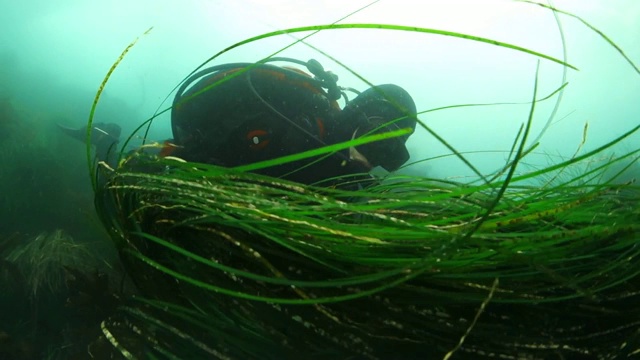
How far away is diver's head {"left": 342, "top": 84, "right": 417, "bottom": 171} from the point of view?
104 inches

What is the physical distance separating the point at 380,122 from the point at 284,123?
0.71 metres

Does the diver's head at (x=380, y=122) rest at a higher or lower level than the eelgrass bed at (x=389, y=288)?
higher

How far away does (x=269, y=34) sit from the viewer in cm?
83

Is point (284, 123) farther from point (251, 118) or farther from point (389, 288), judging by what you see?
point (389, 288)

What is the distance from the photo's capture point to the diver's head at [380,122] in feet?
8.64

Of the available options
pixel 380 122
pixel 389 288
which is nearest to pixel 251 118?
pixel 380 122

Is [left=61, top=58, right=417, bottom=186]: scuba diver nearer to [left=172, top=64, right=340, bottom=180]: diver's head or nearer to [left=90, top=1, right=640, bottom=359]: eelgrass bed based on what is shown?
[left=172, top=64, right=340, bottom=180]: diver's head

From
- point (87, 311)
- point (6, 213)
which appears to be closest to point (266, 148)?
point (87, 311)

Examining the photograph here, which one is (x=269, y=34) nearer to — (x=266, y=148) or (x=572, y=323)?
(x=572, y=323)

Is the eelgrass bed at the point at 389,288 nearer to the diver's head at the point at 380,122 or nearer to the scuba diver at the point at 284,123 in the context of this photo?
the scuba diver at the point at 284,123

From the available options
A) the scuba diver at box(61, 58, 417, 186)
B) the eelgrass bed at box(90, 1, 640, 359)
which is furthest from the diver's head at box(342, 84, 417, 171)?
the eelgrass bed at box(90, 1, 640, 359)

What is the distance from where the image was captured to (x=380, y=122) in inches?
109

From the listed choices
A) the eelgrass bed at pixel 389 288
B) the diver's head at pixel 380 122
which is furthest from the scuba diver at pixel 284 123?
the eelgrass bed at pixel 389 288

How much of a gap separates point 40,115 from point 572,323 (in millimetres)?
17682
